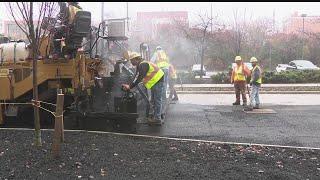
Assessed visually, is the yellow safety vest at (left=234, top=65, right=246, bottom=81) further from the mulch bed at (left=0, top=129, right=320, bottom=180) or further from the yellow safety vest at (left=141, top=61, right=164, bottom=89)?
the mulch bed at (left=0, top=129, right=320, bottom=180)

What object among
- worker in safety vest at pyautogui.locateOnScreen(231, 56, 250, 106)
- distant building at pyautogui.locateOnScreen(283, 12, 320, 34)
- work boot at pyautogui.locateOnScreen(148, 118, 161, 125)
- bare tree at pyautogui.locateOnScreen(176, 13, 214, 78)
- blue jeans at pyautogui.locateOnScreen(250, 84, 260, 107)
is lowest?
work boot at pyautogui.locateOnScreen(148, 118, 161, 125)

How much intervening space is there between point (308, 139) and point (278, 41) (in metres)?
26.9

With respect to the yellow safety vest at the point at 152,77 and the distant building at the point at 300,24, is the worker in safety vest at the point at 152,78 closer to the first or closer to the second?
the yellow safety vest at the point at 152,77

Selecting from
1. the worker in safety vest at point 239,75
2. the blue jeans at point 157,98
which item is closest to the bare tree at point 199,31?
the worker in safety vest at point 239,75

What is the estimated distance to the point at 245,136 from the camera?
8438mm

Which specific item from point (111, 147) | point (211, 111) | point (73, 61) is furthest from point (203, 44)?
point (111, 147)

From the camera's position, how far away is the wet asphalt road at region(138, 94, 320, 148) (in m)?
8.27

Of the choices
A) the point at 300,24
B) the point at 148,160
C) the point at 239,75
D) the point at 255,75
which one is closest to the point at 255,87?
the point at 255,75

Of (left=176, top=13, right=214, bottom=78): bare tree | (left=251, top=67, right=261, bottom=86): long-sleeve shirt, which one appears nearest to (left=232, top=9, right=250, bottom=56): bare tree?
(left=176, top=13, right=214, bottom=78): bare tree

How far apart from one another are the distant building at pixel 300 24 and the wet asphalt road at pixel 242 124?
23726mm

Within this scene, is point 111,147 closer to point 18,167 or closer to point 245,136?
point 18,167

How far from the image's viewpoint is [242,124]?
992 cm

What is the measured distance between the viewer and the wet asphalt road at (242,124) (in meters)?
8.27

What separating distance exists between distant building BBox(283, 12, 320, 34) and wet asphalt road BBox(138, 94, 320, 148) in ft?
77.8
